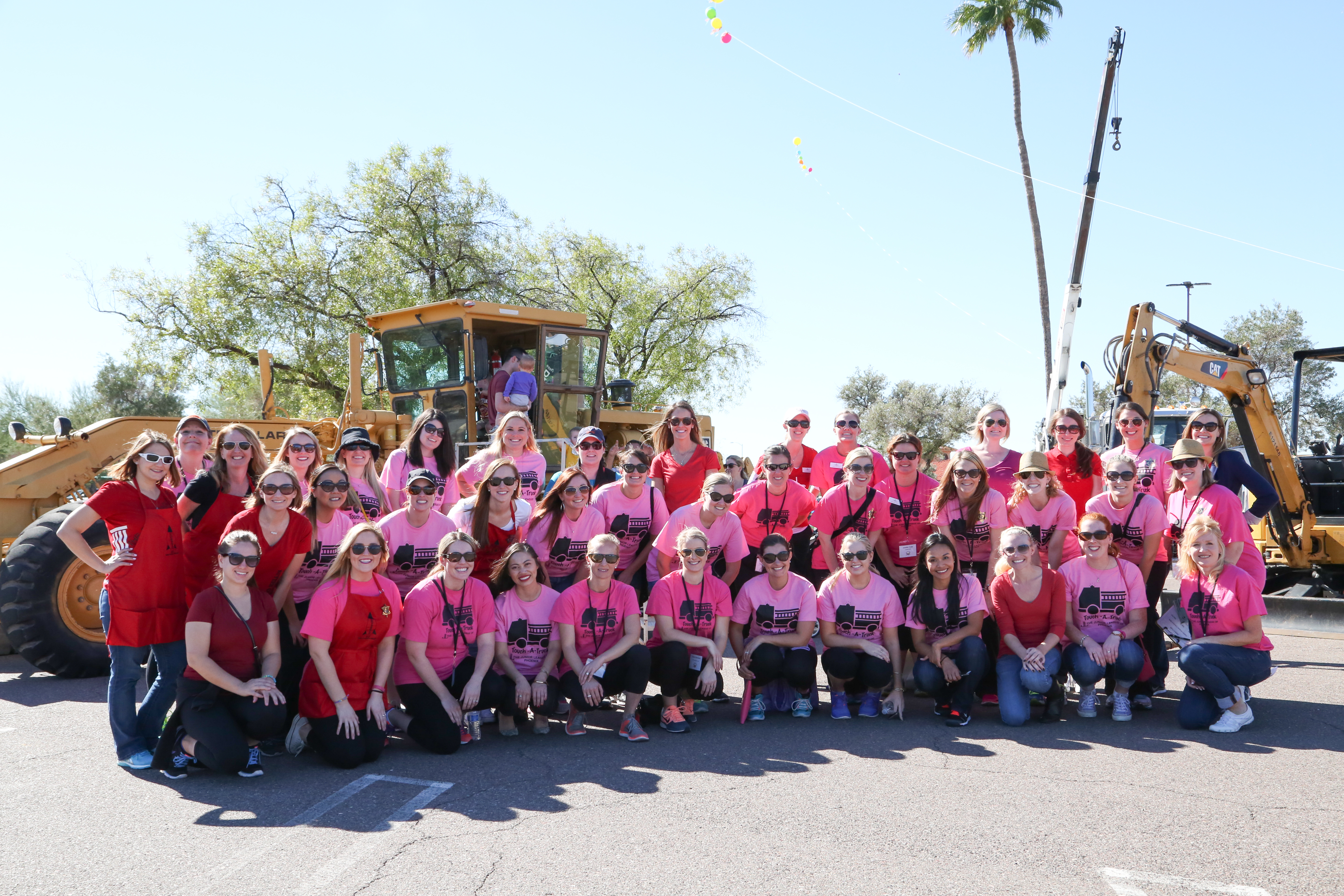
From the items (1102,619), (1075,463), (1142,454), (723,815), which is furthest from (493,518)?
(1142,454)

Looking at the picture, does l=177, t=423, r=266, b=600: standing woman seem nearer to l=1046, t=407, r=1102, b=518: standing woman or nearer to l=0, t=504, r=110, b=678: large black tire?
l=0, t=504, r=110, b=678: large black tire

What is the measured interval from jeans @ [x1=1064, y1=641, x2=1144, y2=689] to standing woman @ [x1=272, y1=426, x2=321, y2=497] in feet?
15.3

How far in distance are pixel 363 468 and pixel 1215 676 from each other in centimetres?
522

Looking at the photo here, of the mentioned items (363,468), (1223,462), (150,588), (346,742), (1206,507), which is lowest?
(346,742)

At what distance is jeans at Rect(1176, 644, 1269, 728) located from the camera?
567cm

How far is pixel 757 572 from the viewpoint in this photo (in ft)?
22.2

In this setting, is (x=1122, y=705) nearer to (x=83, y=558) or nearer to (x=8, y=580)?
(x=83, y=558)

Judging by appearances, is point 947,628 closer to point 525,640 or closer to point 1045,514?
point 1045,514

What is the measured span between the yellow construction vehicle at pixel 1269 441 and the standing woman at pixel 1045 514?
13.8ft

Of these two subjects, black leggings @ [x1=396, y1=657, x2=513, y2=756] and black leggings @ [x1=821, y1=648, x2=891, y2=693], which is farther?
black leggings @ [x1=821, y1=648, x2=891, y2=693]

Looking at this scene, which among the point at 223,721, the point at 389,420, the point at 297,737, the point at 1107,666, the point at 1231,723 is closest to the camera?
the point at 223,721

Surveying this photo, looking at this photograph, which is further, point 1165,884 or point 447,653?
point 447,653

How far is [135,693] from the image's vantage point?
205 inches

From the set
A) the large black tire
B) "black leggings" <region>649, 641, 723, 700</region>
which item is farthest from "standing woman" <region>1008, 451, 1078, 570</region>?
the large black tire
